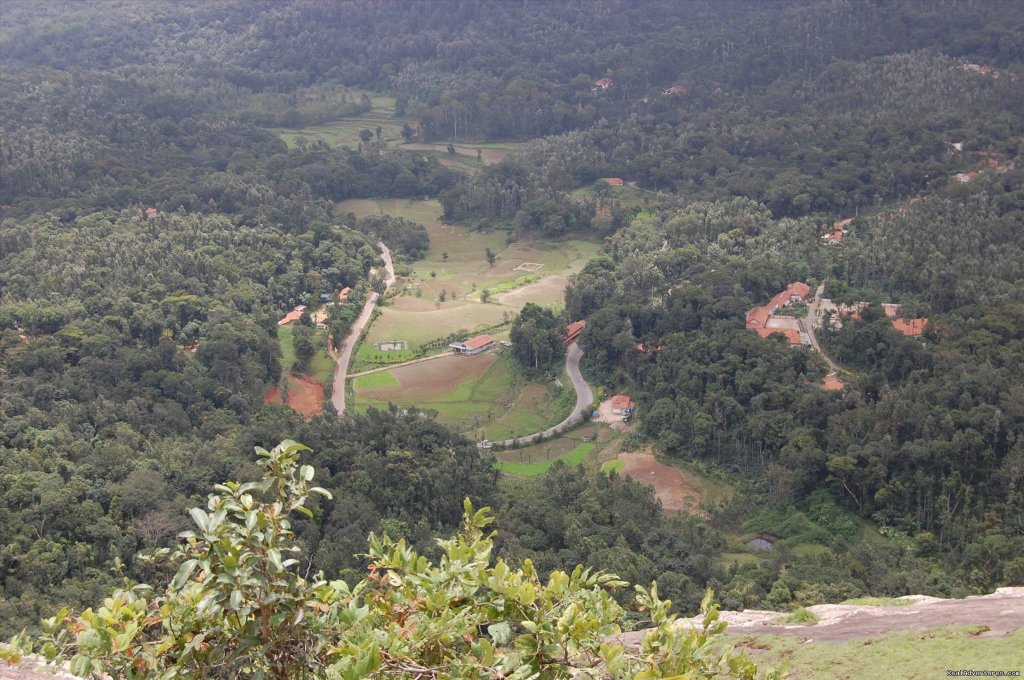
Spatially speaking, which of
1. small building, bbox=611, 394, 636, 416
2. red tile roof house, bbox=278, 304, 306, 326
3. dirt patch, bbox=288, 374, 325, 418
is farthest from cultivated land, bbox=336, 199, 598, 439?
red tile roof house, bbox=278, 304, 306, 326

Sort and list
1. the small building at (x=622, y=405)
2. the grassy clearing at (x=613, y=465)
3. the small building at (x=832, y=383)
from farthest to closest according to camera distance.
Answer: the small building at (x=622, y=405) < the small building at (x=832, y=383) < the grassy clearing at (x=613, y=465)

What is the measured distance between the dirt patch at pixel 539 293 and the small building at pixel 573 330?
16.5ft

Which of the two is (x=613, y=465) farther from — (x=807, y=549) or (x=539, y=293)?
(x=539, y=293)

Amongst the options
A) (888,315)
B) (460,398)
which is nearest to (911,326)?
(888,315)

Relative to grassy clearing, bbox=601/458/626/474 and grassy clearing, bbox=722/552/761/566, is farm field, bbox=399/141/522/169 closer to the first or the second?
grassy clearing, bbox=601/458/626/474

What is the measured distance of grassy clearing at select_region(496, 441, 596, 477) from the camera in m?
33.0

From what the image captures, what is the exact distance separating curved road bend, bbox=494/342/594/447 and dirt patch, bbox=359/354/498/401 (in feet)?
10.5

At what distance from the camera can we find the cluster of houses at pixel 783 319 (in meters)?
36.8

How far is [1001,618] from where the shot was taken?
51.1ft

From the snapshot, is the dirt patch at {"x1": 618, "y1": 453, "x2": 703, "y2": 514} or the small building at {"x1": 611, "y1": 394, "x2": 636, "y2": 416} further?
the small building at {"x1": 611, "y1": 394, "x2": 636, "y2": 416}

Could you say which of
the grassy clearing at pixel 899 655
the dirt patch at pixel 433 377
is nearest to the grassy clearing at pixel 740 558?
the grassy clearing at pixel 899 655

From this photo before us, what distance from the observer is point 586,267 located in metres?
48.2

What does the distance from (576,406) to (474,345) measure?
6.63 metres

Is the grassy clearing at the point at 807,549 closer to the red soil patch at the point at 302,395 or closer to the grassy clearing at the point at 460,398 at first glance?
the grassy clearing at the point at 460,398
